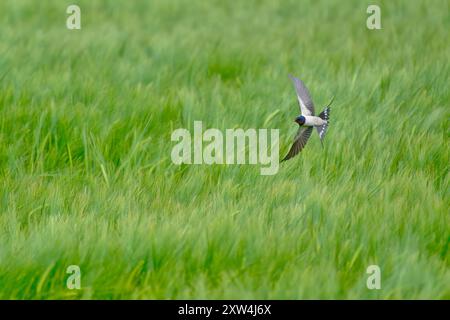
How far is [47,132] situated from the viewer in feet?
11.5

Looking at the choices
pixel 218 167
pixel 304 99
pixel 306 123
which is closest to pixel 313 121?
pixel 306 123

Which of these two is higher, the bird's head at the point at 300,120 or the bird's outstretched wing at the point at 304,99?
the bird's outstretched wing at the point at 304,99

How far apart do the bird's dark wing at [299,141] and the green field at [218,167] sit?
0.12 feet

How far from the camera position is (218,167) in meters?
3.21

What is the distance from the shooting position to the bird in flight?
336 cm

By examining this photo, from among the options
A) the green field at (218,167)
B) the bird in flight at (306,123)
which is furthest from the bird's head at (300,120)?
the green field at (218,167)

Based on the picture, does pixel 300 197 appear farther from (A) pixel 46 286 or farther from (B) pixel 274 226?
(A) pixel 46 286

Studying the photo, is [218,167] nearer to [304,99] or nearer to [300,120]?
[300,120]

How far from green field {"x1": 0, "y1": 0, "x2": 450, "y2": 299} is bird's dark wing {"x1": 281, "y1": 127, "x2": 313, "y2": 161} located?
4 centimetres

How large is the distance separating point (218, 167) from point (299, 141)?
40 centimetres

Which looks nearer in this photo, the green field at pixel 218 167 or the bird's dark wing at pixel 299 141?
the green field at pixel 218 167

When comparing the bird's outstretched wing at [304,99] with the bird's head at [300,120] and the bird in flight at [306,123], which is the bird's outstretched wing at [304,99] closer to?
the bird in flight at [306,123]

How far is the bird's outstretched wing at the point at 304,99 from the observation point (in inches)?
139

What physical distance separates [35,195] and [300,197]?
995 millimetres
